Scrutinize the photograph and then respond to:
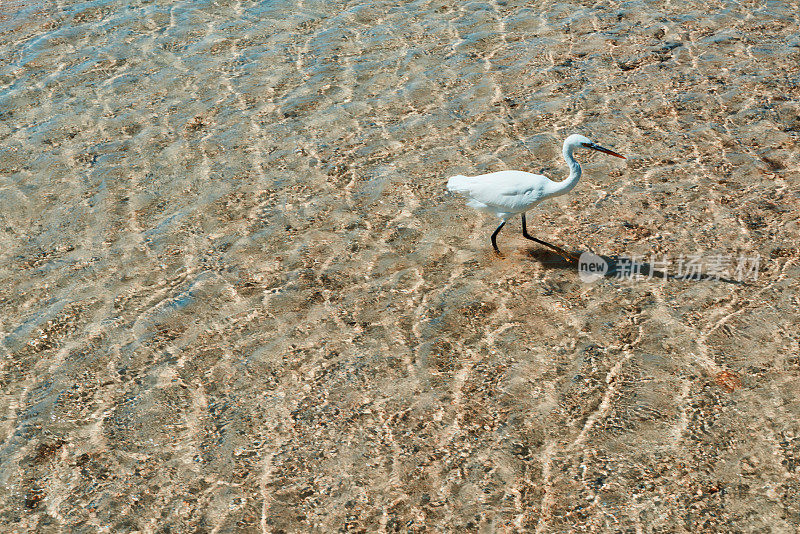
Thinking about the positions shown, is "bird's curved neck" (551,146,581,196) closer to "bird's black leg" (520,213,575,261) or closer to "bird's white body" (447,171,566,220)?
"bird's white body" (447,171,566,220)

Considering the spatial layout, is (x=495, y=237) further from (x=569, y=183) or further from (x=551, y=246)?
(x=569, y=183)

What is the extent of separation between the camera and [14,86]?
7.20 m

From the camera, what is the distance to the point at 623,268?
16.3 ft

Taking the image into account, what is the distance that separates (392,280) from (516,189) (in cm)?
99

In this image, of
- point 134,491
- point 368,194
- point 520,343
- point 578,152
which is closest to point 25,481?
point 134,491

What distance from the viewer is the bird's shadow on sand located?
4.86 metres

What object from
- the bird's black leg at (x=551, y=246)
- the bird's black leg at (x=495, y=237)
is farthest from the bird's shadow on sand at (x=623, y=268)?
the bird's black leg at (x=495, y=237)

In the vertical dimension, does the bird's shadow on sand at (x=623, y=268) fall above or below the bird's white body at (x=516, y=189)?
below

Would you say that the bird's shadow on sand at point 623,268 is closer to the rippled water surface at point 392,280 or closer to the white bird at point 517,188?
the rippled water surface at point 392,280

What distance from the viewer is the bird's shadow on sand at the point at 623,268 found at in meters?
4.86

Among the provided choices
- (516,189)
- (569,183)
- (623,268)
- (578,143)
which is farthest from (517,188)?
(623,268)

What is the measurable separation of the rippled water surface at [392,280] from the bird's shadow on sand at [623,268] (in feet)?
0.19

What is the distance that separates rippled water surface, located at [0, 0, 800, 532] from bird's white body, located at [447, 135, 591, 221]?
44 centimetres

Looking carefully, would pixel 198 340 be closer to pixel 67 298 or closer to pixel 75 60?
pixel 67 298
